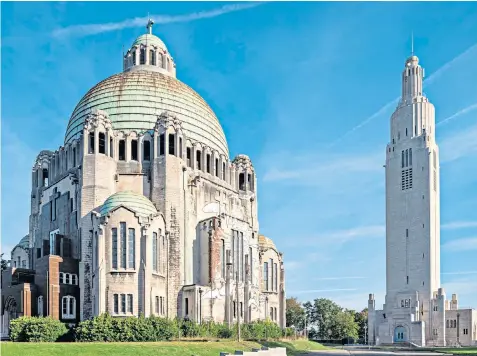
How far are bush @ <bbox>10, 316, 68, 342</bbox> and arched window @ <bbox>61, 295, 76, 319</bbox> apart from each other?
13.4 feet

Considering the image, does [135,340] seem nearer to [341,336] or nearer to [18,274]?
[18,274]

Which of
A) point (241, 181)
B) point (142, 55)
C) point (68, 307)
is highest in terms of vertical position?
point (142, 55)

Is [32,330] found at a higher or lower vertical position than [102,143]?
lower

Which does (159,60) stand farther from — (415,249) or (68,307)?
(415,249)

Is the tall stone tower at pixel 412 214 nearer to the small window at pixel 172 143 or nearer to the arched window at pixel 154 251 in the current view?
the small window at pixel 172 143

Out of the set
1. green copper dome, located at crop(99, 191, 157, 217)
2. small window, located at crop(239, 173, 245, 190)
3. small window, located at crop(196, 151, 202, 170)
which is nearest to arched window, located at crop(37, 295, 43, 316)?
green copper dome, located at crop(99, 191, 157, 217)

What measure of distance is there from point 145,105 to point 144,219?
15.8 m

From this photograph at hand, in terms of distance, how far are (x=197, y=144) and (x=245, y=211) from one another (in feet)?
35.5

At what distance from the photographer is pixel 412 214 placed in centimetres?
11344

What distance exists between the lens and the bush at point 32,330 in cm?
4981

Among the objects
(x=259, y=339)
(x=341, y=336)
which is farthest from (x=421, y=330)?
(x=259, y=339)

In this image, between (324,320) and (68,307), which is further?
(324,320)

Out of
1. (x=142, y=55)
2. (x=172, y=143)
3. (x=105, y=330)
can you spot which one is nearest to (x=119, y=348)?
(x=105, y=330)

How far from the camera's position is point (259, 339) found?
59844mm
